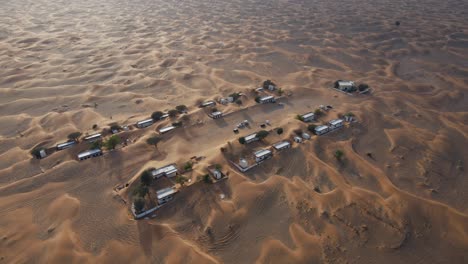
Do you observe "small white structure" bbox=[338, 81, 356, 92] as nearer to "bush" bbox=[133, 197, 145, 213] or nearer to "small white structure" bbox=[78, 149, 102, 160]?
"bush" bbox=[133, 197, 145, 213]

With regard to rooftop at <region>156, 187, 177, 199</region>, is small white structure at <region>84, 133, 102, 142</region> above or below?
below

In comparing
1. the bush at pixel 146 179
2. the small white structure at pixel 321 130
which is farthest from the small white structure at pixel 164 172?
the small white structure at pixel 321 130

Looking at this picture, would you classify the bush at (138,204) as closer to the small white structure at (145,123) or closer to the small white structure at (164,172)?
the small white structure at (164,172)

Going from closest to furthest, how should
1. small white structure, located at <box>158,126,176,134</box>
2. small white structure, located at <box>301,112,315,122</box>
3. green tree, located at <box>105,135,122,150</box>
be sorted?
green tree, located at <box>105,135,122,150</box>, small white structure, located at <box>158,126,176,134</box>, small white structure, located at <box>301,112,315,122</box>

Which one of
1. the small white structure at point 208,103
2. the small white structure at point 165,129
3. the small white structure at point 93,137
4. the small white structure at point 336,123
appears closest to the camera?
the small white structure at point 93,137

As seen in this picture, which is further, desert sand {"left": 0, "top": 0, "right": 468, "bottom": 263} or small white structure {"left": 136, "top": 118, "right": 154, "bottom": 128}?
small white structure {"left": 136, "top": 118, "right": 154, "bottom": 128}

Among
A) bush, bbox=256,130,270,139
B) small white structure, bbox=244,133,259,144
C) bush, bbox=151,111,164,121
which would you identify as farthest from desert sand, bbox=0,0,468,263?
bush, bbox=256,130,270,139

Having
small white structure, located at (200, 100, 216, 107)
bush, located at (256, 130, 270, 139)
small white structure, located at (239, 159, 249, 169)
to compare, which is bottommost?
small white structure, located at (200, 100, 216, 107)
